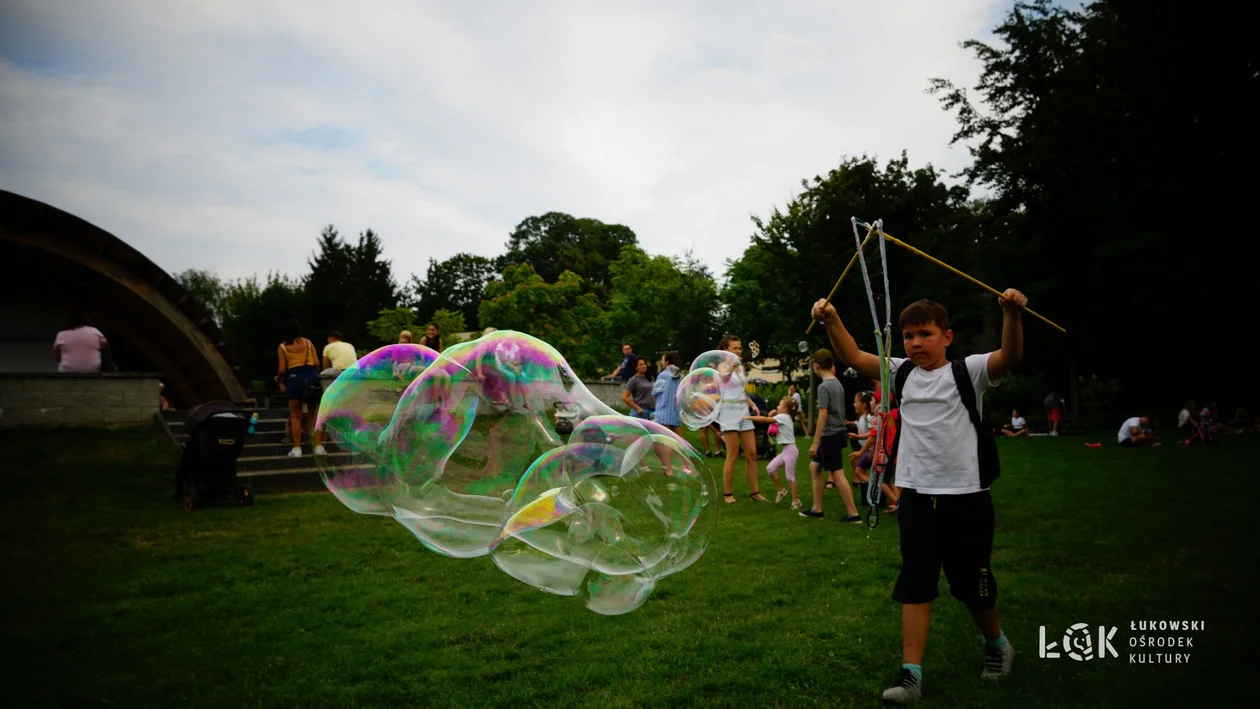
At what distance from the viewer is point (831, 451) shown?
8891 mm

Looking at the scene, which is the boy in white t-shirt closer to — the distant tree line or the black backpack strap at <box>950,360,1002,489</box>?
the distant tree line

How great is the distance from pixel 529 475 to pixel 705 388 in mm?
5120

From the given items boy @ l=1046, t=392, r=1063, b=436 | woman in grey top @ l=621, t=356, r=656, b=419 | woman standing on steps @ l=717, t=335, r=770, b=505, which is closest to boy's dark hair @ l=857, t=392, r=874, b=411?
woman standing on steps @ l=717, t=335, r=770, b=505

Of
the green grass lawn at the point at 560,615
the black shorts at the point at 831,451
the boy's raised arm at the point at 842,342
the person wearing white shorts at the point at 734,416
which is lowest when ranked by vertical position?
the green grass lawn at the point at 560,615

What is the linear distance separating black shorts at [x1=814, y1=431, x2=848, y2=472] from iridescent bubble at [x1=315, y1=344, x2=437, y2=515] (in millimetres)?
5311

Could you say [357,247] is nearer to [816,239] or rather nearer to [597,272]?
[597,272]

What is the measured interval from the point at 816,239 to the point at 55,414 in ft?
74.1

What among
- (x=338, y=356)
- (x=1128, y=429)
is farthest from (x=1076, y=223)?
(x=338, y=356)

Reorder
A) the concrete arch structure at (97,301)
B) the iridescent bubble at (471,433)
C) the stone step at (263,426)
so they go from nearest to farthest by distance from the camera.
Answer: the iridescent bubble at (471,433), the stone step at (263,426), the concrete arch structure at (97,301)

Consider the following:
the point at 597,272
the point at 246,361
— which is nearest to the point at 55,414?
the point at 246,361

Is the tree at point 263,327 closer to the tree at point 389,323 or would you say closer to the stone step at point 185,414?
the tree at point 389,323

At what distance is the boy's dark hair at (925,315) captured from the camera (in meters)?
4.04

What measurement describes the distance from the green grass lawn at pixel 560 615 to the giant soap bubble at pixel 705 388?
4.37 feet

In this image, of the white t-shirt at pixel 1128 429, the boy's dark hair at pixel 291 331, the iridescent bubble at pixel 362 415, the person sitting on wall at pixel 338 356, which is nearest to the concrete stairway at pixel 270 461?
the boy's dark hair at pixel 291 331
